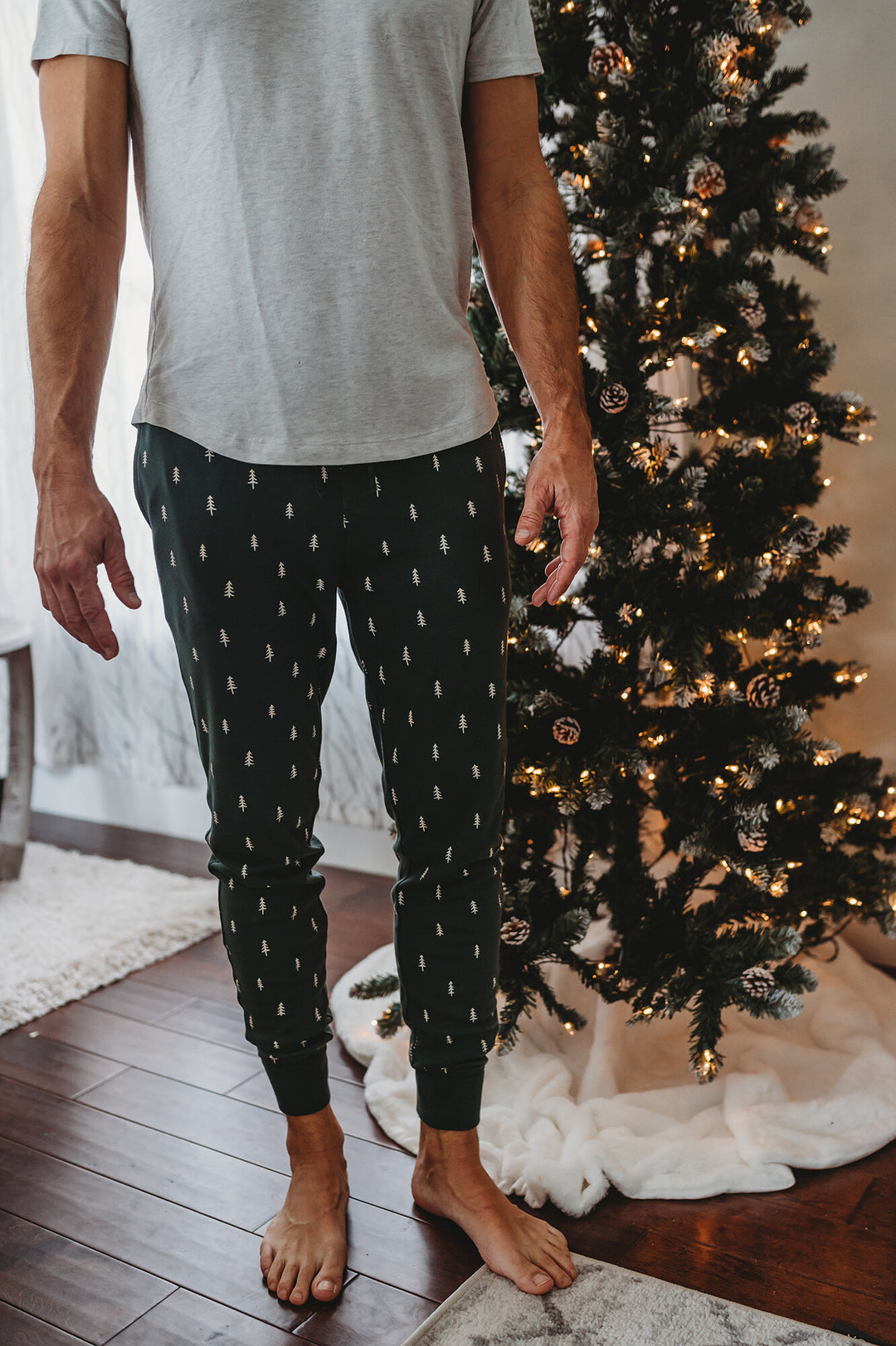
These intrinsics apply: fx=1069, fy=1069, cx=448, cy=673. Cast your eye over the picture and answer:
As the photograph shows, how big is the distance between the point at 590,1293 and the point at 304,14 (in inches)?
47.2

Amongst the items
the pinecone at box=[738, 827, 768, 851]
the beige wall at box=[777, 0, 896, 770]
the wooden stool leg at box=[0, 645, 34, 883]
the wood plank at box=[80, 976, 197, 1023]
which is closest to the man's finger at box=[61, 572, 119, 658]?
the pinecone at box=[738, 827, 768, 851]

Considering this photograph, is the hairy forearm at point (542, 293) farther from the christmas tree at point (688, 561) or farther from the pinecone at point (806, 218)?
the pinecone at point (806, 218)

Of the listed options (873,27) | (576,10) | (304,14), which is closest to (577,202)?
(576,10)

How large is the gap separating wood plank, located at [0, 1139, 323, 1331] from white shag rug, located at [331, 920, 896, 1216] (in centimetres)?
21

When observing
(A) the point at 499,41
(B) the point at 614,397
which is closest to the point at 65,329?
(A) the point at 499,41

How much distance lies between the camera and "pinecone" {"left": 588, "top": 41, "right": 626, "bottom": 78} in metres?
1.26

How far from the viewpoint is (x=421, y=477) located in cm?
97

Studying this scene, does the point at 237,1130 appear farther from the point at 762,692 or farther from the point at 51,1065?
the point at 762,692

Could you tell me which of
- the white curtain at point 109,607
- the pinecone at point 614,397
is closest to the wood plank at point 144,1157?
the white curtain at point 109,607

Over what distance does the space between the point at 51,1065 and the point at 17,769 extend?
2.74 ft

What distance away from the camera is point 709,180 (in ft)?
4.13

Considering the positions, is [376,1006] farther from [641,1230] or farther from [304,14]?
[304,14]

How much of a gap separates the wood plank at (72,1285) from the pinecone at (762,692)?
93 centimetres

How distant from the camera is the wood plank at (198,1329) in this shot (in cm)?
99
